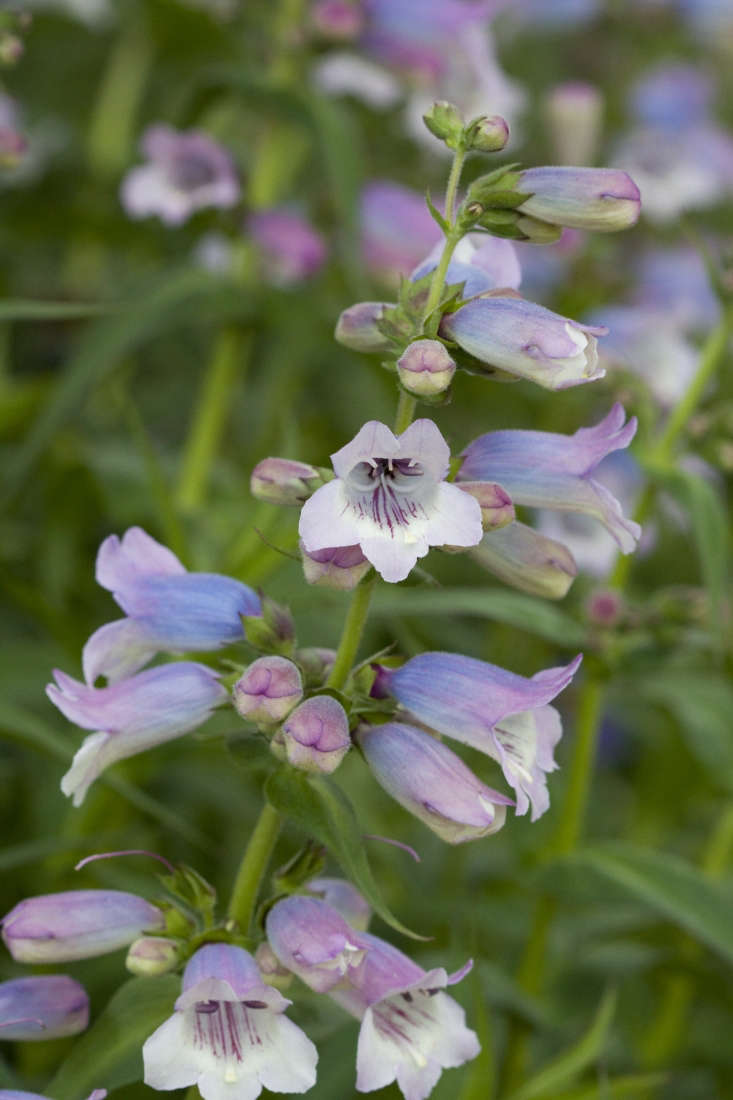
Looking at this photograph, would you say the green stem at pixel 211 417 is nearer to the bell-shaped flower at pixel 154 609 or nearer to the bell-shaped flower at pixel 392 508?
the bell-shaped flower at pixel 154 609

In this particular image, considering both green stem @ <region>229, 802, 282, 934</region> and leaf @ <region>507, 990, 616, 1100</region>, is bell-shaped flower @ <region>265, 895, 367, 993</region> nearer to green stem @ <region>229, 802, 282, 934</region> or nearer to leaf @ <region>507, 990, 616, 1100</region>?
green stem @ <region>229, 802, 282, 934</region>

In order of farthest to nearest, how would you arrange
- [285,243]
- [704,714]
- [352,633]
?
[285,243]
[704,714]
[352,633]

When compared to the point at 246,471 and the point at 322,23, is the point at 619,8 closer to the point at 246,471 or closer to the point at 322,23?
the point at 322,23

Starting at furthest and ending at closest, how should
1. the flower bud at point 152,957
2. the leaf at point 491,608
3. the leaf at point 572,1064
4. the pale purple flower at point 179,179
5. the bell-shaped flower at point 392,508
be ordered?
the pale purple flower at point 179,179
the leaf at point 491,608
the leaf at point 572,1064
the flower bud at point 152,957
the bell-shaped flower at point 392,508

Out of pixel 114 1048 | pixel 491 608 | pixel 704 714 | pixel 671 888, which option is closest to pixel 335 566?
pixel 114 1048

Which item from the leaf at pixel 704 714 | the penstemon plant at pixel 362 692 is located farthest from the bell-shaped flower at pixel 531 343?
the leaf at pixel 704 714

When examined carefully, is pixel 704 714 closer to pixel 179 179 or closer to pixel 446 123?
pixel 446 123
